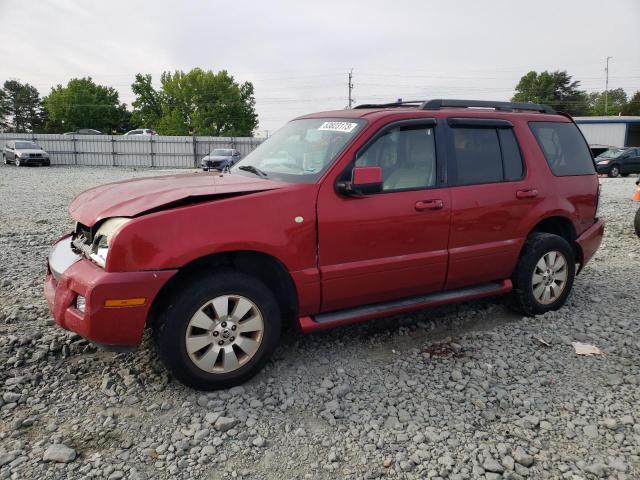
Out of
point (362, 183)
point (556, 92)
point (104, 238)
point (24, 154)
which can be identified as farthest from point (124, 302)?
point (556, 92)

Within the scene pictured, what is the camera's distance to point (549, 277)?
189 inches

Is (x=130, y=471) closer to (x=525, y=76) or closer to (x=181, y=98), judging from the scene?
(x=181, y=98)

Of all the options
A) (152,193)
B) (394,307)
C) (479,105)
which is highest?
(479,105)

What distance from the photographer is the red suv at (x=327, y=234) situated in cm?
311

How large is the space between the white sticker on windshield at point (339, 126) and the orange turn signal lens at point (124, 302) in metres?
1.94

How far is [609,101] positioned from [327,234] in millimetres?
99849

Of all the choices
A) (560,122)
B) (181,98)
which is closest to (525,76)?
(181,98)

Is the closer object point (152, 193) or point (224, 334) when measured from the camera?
point (224, 334)

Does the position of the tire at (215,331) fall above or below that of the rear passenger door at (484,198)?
below

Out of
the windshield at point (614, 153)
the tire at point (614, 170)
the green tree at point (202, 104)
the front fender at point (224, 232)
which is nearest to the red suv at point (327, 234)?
the front fender at point (224, 232)

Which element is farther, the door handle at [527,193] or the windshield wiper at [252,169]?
the door handle at [527,193]

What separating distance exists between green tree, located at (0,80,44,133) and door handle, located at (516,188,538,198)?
96.5 metres

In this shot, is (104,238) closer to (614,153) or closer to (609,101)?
(614,153)

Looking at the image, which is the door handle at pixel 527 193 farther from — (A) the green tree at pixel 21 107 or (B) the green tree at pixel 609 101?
(A) the green tree at pixel 21 107
